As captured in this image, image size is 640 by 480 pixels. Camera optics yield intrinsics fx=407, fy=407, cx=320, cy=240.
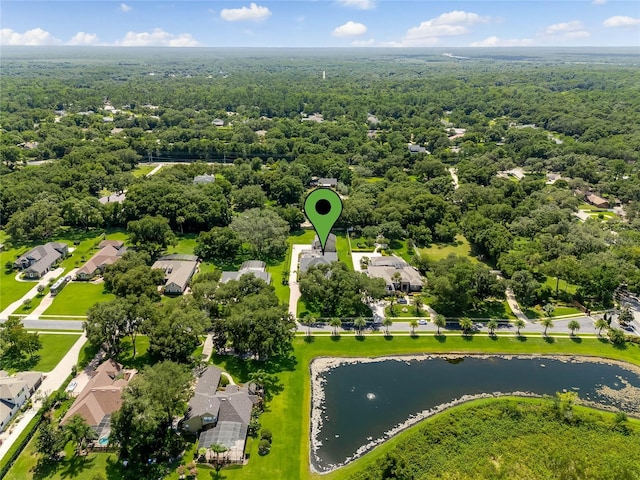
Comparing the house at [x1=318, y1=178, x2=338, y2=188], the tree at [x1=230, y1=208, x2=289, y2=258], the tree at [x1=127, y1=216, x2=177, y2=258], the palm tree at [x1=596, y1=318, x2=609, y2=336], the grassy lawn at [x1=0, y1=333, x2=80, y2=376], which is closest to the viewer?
the grassy lawn at [x1=0, y1=333, x2=80, y2=376]

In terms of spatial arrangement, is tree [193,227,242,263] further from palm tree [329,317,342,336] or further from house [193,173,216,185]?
house [193,173,216,185]

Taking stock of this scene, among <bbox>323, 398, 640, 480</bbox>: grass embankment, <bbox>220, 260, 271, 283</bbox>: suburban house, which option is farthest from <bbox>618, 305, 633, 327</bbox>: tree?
<bbox>220, 260, 271, 283</bbox>: suburban house

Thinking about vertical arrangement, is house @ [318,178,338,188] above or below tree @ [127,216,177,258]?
below

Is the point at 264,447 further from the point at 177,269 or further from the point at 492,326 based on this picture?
the point at 177,269

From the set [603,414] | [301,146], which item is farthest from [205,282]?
[301,146]

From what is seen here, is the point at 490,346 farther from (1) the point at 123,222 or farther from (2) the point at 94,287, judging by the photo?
(1) the point at 123,222

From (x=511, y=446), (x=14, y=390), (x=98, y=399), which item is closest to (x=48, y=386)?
(x=14, y=390)
